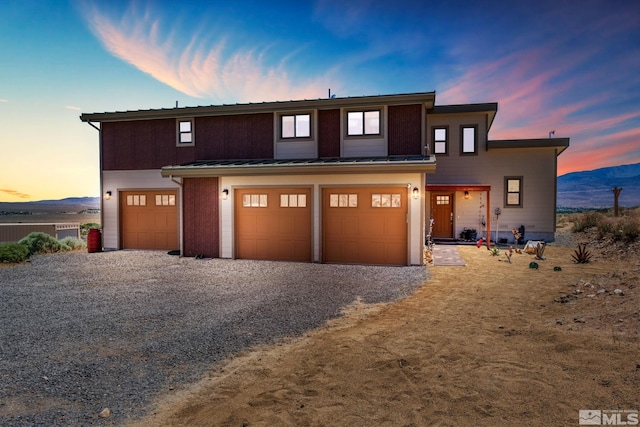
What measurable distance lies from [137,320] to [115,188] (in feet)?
37.4

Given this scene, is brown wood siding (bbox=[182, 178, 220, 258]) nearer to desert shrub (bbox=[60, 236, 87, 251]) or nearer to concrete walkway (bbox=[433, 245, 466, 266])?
desert shrub (bbox=[60, 236, 87, 251])

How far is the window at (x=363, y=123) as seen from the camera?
12.5 metres

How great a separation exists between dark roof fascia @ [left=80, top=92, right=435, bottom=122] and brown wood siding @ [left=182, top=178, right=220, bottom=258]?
334 centimetres

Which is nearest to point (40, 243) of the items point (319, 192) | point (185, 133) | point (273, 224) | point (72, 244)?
point (72, 244)

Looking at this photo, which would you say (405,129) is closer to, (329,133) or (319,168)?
(329,133)

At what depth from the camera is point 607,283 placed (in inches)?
297

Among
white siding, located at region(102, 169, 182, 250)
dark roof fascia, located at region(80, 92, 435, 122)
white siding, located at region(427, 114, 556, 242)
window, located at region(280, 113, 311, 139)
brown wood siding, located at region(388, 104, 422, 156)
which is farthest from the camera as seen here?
white siding, located at region(427, 114, 556, 242)

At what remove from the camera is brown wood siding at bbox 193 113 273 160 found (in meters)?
13.5

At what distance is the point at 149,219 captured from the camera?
14438 mm

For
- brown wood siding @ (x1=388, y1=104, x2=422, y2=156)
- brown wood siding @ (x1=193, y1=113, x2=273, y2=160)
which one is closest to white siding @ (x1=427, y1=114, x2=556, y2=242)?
brown wood siding @ (x1=388, y1=104, x2=422, y2=156)

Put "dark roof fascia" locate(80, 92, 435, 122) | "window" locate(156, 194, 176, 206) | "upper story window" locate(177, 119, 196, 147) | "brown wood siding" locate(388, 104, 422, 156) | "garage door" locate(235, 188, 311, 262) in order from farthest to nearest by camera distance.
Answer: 1. "upper story window" locate(177, 119, 196, 147)
2. "window" locate(156, 194, 176, 206)
3. "brown wood siding" locate(388, 104, 422, 156)
4. "dark roof fascia" locate(80, 92, 435, 122)
5. "garage door" locate(235, 188, 311, 262)

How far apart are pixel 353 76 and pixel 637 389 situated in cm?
2183

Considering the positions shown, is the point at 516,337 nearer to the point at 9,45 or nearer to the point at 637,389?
the point at 637,389

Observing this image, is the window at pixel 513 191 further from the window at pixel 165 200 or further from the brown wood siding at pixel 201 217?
the window at pixel 165 200
